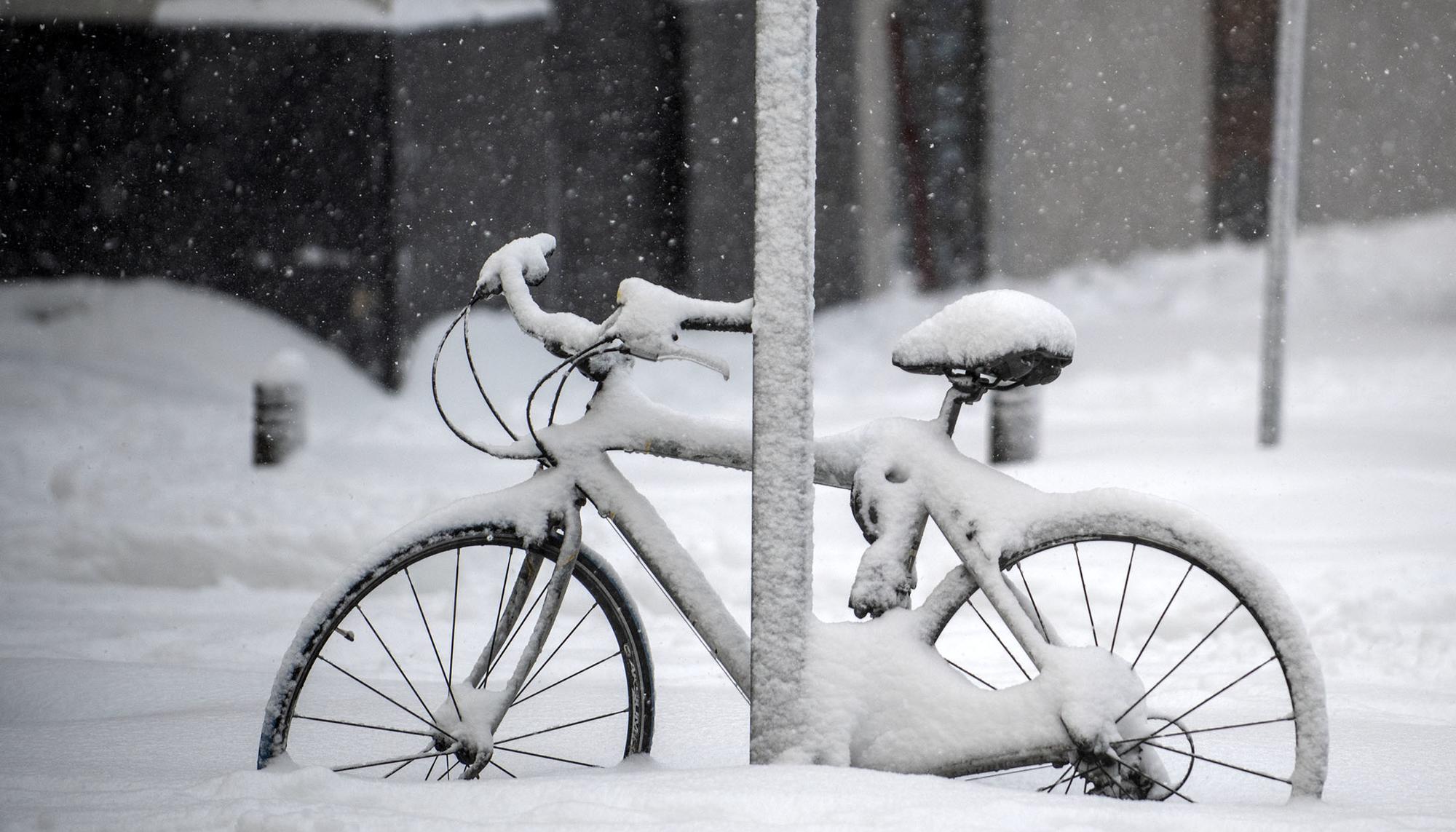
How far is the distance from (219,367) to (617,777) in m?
8.89

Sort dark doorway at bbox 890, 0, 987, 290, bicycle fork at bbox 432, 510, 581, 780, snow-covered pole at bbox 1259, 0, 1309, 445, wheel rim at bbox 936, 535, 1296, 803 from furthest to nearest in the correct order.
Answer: dark doorway at bbox 890, 0, 987, 290, snow-covered pole at bbox 1259, 0, 1309, 445, bicycle fork at bbox 432, 510, 581, 780, wheel rim at bbox 936, 535, 1296, 803

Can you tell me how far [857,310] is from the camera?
12617mm

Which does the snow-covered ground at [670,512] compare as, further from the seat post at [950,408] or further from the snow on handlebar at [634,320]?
the snow on handlebar at [634,320]

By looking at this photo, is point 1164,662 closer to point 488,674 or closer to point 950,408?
point 950,408

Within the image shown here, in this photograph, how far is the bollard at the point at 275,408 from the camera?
728 cm

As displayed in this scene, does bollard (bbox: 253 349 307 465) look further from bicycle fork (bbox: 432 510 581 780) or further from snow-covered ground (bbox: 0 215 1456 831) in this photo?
bicycle fork (bbox: 432 510 581 780)

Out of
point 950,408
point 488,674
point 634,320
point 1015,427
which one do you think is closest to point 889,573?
point 950,408

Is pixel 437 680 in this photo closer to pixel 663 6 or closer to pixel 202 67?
pixel 202 67

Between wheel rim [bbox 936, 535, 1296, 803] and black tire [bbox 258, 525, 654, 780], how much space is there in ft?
3.08

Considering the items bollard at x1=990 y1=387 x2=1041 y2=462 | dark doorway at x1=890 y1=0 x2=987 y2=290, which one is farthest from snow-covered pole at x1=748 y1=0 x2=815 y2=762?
dark doorway at x1=890 y1=0 x2=987 y2=290

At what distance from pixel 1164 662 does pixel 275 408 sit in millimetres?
5662

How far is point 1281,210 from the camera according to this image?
6883mm

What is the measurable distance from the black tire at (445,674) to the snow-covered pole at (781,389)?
362 mm

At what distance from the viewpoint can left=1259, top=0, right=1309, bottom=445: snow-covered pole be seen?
22.3 ft
